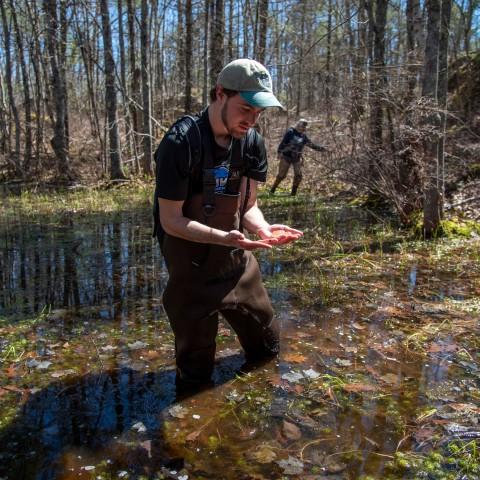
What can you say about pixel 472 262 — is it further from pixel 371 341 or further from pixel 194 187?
pixel 194 187

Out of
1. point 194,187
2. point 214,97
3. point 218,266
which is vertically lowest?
point 218,266

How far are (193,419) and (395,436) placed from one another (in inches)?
49.4

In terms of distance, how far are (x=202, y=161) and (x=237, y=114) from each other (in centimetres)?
34

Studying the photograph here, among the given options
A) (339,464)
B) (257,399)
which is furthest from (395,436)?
(257,399)

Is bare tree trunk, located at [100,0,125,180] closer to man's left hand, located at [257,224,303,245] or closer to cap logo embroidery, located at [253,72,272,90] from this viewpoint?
man's left hand, located at [257,224,303,245]

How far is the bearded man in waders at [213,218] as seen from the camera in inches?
112

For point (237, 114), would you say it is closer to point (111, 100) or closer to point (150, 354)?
point (150, 354)

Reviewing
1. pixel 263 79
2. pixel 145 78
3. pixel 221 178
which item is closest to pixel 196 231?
pixel 221 178

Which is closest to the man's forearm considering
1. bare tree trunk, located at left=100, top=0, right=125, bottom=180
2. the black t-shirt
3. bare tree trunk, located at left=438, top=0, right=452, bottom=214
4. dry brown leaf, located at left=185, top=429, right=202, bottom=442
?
the black t-shirt

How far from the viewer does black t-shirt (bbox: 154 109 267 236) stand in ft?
9.23

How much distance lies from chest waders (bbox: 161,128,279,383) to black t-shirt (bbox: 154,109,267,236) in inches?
1.8

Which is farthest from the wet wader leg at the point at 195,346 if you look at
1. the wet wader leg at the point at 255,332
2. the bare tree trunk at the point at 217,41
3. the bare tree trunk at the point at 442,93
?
the bare tree trunk at the point at 217,41

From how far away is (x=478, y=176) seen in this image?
9.33 metres

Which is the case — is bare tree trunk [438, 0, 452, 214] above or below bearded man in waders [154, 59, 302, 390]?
above
